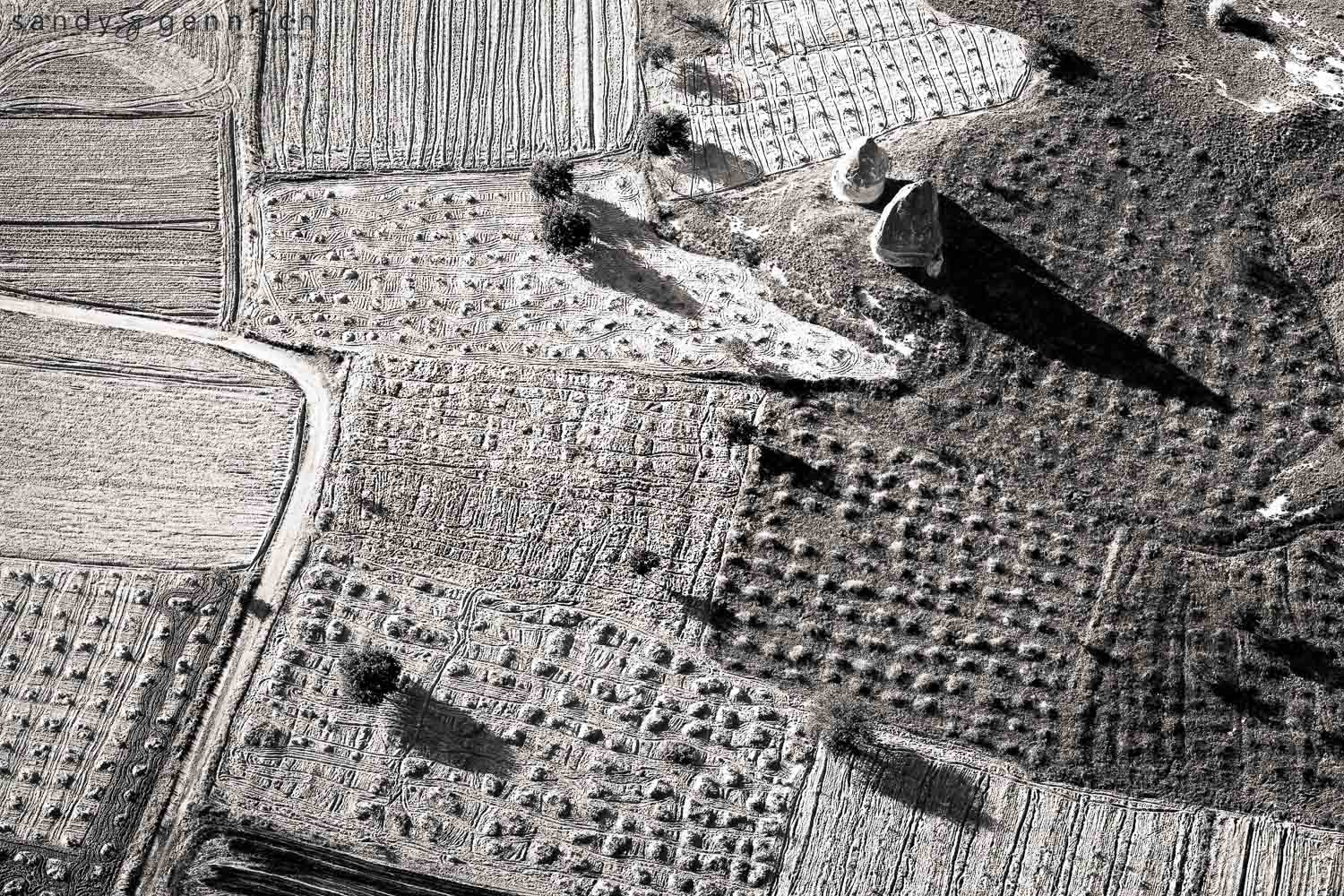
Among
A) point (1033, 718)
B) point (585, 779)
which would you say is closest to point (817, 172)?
point (1033, 718)

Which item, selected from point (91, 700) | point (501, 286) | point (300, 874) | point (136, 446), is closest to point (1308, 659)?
point (501, 286)

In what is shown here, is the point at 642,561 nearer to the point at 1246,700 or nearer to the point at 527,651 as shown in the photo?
the point at 527,651

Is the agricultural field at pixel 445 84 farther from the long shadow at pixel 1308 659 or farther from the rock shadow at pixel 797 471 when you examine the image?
the long shadow at pixel 1308 659

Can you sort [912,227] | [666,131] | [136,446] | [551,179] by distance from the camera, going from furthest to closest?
1. [666,131]
2. [551,179]
3. [136,446]
4. [912,227]

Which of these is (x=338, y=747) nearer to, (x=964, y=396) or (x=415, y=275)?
(x=415, y=275)

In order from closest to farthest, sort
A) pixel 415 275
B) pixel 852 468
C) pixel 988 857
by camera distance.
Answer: pixel 988 857 → pixel 852 468 → pixel 415 275
